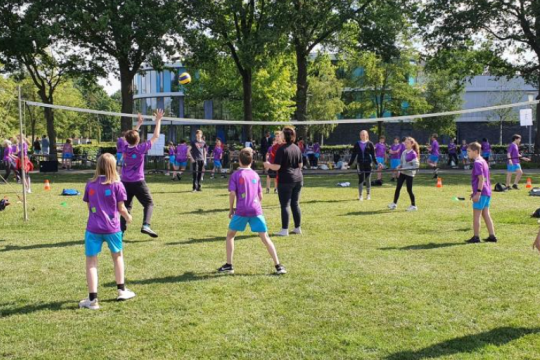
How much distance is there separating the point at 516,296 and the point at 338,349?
2.76 m

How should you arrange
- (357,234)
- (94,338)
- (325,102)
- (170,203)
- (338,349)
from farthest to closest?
(325,102), (170,203), (357,234), (94,338), (338,349)

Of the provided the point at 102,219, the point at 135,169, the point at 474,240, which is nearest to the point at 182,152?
the point at 135,169

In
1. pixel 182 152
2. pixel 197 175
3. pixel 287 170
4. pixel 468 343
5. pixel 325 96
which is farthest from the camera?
pixel 325 96

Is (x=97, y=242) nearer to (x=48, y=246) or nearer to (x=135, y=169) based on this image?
(x=135, y=169)

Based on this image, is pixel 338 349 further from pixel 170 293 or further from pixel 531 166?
pixel 531 166

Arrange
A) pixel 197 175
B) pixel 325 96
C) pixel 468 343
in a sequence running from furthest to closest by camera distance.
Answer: pixel 325 96 < pixel 197 175 < pixel 468 343

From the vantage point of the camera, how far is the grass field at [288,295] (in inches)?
194

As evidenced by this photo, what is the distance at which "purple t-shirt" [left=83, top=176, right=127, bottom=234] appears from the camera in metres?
6.12

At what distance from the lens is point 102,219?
6129 mm

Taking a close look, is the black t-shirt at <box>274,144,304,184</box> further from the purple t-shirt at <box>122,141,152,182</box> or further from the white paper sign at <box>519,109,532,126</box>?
the white paper sign at <box>519,109,532,126</box>

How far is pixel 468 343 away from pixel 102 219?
13.7ft

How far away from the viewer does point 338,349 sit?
4.82 metres

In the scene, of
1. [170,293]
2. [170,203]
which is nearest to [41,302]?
[170,293]

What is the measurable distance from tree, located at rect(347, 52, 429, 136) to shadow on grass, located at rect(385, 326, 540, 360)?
1633 inches
